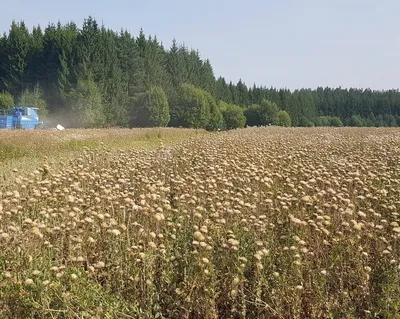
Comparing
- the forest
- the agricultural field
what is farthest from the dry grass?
→ the forest

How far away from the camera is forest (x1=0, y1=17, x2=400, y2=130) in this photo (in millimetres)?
45094

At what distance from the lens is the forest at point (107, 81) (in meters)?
45.1

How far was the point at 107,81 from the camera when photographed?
46875 mm

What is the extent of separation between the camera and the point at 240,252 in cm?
325

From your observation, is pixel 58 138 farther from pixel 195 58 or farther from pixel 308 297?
pixel 195 58

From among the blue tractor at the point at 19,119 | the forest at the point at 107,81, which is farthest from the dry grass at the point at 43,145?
the forest at the point at 107,81

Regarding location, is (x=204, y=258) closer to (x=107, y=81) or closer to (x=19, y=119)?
(x=19, y=119)

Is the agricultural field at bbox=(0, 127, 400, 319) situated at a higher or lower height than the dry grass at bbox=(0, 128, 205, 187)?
lower

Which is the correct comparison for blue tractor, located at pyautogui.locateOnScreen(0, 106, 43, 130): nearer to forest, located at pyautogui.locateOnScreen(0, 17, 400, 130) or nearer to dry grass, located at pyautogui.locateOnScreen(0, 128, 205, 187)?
forest, located at pyautogui.locateOnScreen(0, 17, 400, 130)

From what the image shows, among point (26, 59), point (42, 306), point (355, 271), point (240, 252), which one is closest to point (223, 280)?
point (240, 252)

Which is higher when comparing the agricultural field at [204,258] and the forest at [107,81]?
the forest at [107,81]

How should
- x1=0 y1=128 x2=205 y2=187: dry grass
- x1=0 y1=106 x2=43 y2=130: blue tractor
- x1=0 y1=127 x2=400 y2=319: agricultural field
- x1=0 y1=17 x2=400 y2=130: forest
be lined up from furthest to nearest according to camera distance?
x1=0 y1=17 x2=400 y2=130: forest → x1=0 y1=106 x2=43 y2=130: blue tractor → x1=0 y1=128 x2=205 y2=187: dry grass → x1=0 y1=127 x2=400 y2=319: agricultural field

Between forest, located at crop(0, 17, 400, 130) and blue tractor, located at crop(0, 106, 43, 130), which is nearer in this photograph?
blue tractor, located at crop(0, 106, 43, 130)

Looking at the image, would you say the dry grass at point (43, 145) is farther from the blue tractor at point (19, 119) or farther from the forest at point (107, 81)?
the forest at point (107, 81)
